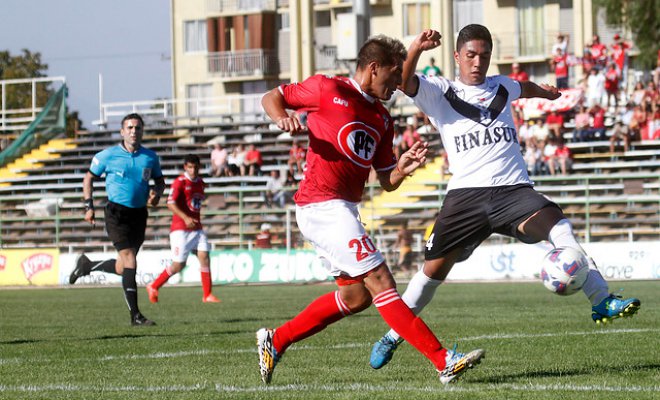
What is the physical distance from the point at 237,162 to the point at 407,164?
27559mm

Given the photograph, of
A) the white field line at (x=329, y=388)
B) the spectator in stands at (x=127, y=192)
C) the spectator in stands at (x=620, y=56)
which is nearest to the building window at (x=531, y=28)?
the spectator in stands at (x=620, y=56)

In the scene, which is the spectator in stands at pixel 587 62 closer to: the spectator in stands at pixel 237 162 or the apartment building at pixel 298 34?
the spectator in stands at pixel 237 162

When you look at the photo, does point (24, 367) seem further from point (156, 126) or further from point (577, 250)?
point (156, 126)

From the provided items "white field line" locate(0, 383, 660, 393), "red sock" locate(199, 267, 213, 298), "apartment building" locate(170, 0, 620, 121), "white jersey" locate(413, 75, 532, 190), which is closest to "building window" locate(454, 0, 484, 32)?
"apartment building" locate(170, 0, 620, 121)

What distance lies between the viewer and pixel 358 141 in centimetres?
761

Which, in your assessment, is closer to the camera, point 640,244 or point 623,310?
point 623,310

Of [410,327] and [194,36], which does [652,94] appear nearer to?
[410,327]

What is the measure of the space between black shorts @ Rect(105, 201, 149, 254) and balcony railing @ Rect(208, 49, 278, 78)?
4324 centimetres

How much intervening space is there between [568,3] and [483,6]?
3.54m

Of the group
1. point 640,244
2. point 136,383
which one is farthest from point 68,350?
point 640,244

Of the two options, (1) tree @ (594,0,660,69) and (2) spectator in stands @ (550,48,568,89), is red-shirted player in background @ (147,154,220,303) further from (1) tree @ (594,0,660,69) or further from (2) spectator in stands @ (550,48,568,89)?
(1) tree @ (594,0,660,69)

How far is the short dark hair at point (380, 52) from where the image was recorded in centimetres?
746

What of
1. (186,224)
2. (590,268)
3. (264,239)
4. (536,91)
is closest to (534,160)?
(264,239)

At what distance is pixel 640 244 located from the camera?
961 inches
